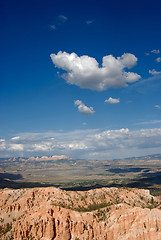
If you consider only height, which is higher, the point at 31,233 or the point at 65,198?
the point at 65,198

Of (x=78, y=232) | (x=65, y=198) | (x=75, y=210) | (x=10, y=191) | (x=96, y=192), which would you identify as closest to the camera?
(x=78, y=232)

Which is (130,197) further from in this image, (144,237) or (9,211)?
(9,211)

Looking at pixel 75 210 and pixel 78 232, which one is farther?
pixel 75 210

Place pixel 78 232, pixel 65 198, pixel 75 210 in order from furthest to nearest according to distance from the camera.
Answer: pixel 65 198, pixel 75 210, pixel 78 232

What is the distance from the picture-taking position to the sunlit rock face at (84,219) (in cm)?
9812

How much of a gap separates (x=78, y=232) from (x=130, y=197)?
49.4 meters

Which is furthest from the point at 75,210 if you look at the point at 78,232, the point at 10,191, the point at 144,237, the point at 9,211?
the point at 10,191

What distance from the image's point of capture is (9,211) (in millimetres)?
140000

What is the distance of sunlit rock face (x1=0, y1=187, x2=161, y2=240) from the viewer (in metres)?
98.1

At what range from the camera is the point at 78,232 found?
106062 millimetres

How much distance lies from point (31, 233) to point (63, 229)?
16.9 meters

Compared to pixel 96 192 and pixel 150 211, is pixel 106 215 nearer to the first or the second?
pixel 150 211

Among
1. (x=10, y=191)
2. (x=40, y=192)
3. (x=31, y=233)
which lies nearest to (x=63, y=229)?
(x=31, y=233)

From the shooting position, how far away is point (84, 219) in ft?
357
